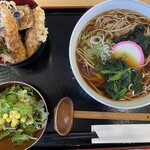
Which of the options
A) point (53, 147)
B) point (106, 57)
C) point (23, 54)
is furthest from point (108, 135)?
point (23, 54)

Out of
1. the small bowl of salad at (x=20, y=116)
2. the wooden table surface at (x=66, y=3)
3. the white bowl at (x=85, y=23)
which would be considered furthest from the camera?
the wooden table surface at (x=66, y=3)

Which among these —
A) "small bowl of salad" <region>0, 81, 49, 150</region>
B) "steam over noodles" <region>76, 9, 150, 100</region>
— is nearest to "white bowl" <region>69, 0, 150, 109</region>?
"steam over noodles" <region>76, 9, 150, 100</region>

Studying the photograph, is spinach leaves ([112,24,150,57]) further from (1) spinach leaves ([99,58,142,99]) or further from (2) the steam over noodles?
(1) spinach leaves ([99,58,142,99])

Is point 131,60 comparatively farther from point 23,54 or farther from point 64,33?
point 23,54

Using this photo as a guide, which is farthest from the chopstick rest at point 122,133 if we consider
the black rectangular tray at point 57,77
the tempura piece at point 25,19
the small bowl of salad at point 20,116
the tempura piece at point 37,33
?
the tempura piece at point 25,19

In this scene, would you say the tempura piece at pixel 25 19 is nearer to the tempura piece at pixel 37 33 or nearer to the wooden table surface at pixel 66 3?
the tempura piece at pixel 37 33

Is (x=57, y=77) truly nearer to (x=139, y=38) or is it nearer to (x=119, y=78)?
(x=119, y=78)

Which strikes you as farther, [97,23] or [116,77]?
[97,23]
